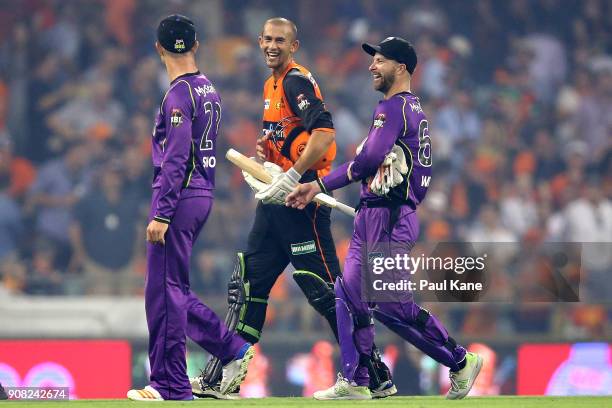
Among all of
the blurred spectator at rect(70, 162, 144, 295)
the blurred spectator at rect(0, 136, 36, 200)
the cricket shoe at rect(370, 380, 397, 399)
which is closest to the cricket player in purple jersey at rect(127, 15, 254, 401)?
the cricket shoe at rect(370, 380, 397, 399)

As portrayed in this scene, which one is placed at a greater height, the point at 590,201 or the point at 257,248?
the point at 590,201

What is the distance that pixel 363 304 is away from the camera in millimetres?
8484

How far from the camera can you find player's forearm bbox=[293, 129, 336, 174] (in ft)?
28.2

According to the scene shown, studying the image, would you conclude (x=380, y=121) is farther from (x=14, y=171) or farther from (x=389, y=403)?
(x=14, y=171)

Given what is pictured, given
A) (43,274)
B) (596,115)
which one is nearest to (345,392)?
(43,274)

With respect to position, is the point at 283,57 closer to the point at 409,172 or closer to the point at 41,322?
the point at 409,172

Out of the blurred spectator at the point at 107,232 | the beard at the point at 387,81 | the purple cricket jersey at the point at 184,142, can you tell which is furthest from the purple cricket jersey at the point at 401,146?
the blurred spectator at the point at 107,232

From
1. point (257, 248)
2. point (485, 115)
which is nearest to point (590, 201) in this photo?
point (485, 115)

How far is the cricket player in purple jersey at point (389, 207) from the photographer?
27.3 ft

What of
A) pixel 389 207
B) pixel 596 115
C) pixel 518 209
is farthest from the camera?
pixel 596 115

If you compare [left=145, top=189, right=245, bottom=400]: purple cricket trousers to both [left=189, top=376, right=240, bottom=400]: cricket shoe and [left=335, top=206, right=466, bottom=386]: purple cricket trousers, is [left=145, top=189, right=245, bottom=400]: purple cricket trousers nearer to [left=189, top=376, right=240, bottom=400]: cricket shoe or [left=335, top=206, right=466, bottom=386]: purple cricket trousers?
[left=189, top=376, right=240, bottom=400]: cricket shoe

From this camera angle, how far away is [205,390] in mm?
8898

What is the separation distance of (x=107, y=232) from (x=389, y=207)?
6316 millimetres

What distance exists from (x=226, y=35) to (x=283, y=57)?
7740 millimetres
